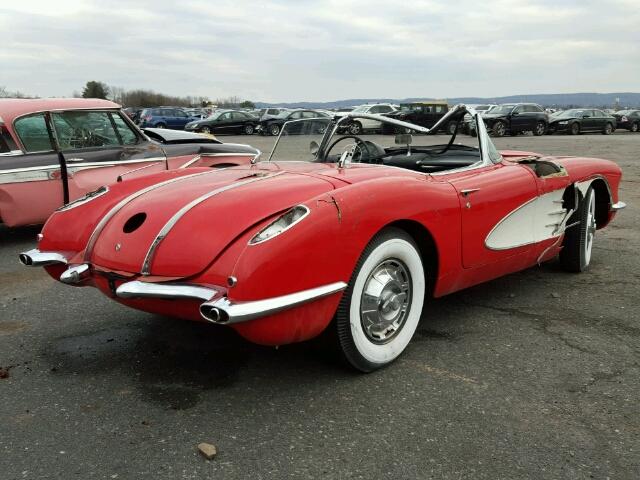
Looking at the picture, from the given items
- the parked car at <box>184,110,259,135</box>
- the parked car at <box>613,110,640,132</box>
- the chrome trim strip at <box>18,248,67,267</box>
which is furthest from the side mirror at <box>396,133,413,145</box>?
the parked car at <box>613,110,640,132</box>

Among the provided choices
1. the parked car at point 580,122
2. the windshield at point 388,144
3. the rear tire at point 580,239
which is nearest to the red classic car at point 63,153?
the windshield at point 388,144

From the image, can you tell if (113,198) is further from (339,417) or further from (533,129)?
(533,129)

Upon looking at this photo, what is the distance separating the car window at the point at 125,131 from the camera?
22.7 feet

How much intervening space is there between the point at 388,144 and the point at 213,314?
2404mm

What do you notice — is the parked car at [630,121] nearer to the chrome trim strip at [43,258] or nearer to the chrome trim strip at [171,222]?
the chrome trim strip at [171,222]

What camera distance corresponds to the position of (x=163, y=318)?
12.5 ft

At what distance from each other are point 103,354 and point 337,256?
1.53m

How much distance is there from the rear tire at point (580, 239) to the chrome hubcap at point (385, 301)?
Answer: 6.82 ft

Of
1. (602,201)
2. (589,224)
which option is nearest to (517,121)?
(602,201)

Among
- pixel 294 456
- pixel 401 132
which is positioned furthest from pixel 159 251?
pixel 401 132

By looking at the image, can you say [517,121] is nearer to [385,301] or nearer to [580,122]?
[580,122]

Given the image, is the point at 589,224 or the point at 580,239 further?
the point at 589,224

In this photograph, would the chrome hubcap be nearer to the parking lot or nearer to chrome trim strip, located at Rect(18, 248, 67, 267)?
the parking lot

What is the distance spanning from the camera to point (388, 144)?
4.31 meters
